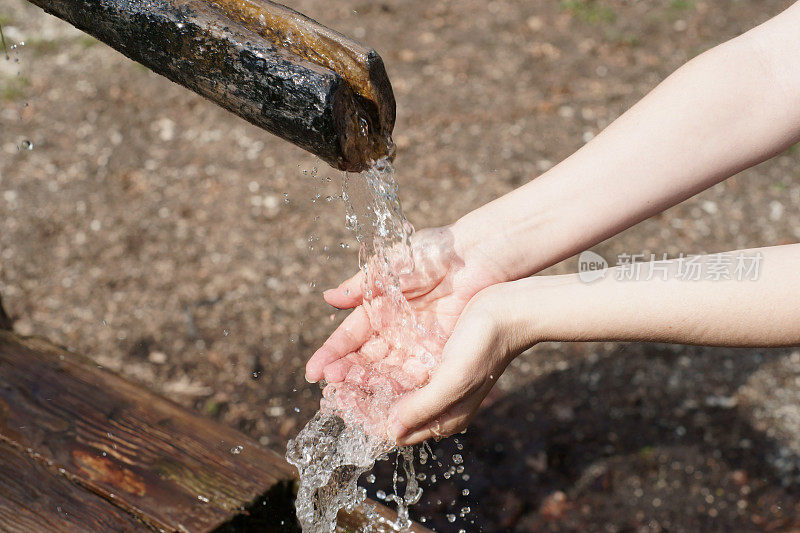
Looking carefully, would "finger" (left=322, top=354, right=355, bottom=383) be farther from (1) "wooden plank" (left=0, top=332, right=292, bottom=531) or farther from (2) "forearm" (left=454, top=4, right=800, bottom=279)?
(2) "forearm" (left=454, top=4, right=800, bottom=279)

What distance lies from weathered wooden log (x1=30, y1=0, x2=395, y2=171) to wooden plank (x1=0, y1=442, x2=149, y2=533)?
116 cm

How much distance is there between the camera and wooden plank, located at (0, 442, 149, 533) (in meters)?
1.90

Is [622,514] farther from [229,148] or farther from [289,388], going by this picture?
[229,148]

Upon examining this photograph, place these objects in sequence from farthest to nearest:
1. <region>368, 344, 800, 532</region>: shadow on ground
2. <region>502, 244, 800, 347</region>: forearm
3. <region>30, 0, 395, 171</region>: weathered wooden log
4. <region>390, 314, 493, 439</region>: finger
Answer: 1. <region>368, 344, 800, 532</region>: shadow on ground
2. <region>390, 314, 493, 439</region>: finger
3. <region>502, 244, 800, 347</region>: forearm
4. <region>30, 0, 395, 171</region>: weathered wooden log

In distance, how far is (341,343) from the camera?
83.4 inches

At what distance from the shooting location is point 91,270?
385 cm

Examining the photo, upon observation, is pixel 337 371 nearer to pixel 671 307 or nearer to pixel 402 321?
pixel 402 321

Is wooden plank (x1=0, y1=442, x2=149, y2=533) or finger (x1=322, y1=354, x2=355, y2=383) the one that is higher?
finger (x1=322, y1=354, x2=355, y2=383)

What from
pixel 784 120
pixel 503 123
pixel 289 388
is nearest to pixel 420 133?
pixel 503 123

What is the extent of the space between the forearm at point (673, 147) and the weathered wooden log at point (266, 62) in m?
0.63

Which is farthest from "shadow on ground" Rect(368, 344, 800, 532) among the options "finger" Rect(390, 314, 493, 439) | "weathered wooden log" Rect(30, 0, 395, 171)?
"weathered wooden log" Rect(30, 0, 395, 171)

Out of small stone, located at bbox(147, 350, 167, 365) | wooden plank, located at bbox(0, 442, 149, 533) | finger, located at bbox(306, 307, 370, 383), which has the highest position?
finger, located at bbox(306, 307, 370, 383)

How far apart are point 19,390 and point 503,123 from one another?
3.29 meters

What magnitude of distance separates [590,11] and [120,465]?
15.5 ft
